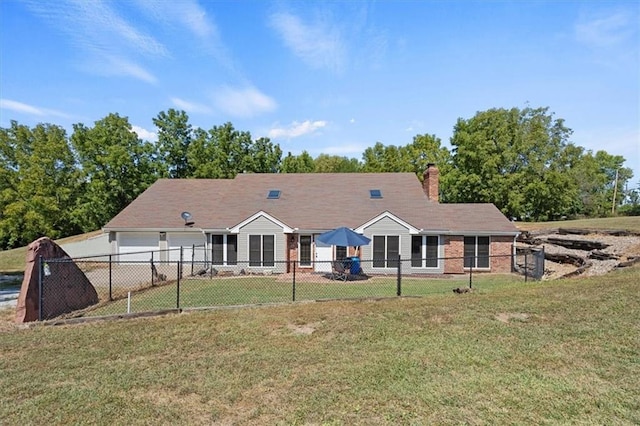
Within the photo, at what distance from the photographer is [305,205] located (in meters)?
21.4

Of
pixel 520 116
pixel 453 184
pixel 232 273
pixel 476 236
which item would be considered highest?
pixel 520 116

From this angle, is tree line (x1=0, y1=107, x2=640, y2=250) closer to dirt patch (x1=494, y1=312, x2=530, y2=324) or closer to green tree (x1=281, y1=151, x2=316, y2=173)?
green tree (x1=281, y1=151, x2=316, y2=173)

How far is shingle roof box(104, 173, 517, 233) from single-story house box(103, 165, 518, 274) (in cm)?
6

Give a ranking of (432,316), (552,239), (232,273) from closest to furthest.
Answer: (432,316), (232,273), (552,239)

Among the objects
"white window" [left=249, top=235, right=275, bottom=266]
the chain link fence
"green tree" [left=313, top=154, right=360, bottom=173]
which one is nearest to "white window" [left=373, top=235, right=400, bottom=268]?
the chain link fence

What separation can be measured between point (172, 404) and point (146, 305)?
21.5 ft

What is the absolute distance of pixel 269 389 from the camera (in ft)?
15.4

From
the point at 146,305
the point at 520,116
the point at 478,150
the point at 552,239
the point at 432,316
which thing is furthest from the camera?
the point at 520,116

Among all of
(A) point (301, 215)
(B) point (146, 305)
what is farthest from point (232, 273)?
(B) point (146, 305)

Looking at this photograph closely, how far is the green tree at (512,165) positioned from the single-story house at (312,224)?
58.7 ft

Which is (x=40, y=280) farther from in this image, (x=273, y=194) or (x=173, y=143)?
(x=173, y=143)

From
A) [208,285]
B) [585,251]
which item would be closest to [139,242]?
[208,285]

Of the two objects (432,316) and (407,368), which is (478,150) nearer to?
(432,316)

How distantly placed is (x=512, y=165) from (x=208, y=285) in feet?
120
